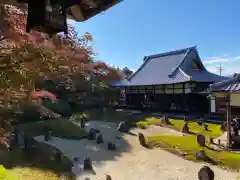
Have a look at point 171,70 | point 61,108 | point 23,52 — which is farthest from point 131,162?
point 171,70

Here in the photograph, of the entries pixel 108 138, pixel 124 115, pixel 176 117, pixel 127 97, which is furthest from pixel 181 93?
pixel 108 138

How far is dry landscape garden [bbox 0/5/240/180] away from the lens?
2900mm

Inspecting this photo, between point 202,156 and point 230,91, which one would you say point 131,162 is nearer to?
point 202,156

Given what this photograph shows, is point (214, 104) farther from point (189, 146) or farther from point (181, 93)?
point (189, 146)

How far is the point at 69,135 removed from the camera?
14516 mm

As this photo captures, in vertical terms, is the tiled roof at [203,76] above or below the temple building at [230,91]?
above

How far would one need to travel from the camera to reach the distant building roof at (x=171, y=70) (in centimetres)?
2227

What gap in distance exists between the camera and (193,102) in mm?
21438

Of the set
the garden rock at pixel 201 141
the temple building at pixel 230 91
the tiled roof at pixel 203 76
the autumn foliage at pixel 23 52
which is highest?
the tiled roof at pixel 203 76

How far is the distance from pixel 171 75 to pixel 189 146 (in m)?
12.7

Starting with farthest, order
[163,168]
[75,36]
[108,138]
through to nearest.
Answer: [108,138] → [163,168] → [75,36]

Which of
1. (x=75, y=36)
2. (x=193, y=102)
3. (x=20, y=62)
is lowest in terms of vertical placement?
(x=193, y=102)

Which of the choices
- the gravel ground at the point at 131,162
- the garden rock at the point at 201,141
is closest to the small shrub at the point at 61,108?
the gravel ground at the point at 131,162

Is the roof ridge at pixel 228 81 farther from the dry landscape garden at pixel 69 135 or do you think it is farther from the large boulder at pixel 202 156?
the large boulder at pixel 202 156
